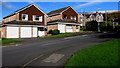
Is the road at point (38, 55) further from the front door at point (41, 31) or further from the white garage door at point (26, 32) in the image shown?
the front door at point (41, 31)

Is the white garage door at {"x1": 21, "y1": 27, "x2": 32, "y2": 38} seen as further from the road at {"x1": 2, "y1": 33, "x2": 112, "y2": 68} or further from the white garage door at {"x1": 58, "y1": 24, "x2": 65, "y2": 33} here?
the road at {"x1": 2, "y1": 33, "x2": 112, "y2": 68}

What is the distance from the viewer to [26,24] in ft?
93.6

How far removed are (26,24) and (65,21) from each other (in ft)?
38.2

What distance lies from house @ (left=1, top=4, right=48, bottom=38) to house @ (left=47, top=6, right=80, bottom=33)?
319 centimetres

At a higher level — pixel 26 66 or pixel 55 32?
pixel 55 32

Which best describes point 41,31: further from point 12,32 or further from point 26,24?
point 12,32

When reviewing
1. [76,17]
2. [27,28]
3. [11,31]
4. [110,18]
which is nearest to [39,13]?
[27,28]

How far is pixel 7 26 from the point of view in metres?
26.5

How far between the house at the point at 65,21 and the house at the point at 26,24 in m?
3.19

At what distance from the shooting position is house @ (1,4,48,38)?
27003 millimetres

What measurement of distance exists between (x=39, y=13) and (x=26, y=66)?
2844 centimetres

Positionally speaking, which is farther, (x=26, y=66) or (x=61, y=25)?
(x=61, y=25)

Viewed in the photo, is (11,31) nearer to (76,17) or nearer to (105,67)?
(76,17)

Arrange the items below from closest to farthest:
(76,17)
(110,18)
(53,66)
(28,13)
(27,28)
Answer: (53,66) → (27,28) → (28,13) → (76,17) → (110,18)
